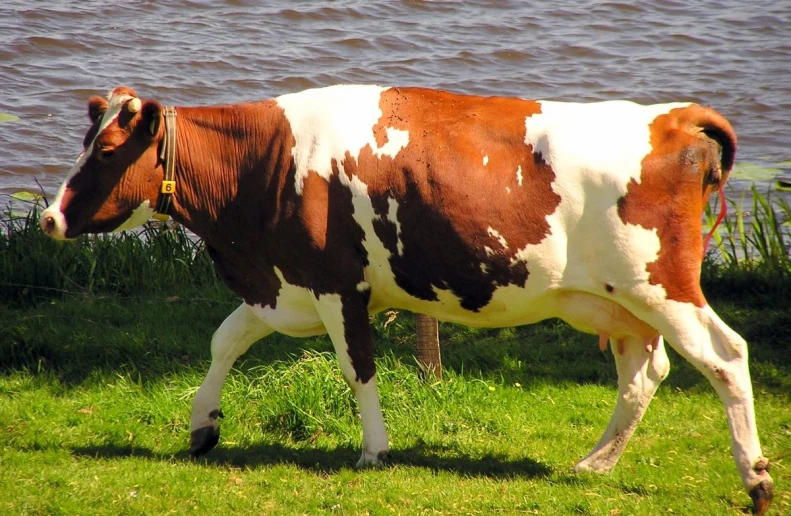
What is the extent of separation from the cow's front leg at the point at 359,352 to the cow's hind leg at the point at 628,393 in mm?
1192

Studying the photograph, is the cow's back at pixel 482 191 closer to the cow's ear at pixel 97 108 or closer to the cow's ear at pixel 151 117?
the cow's ear at pixel 151 117

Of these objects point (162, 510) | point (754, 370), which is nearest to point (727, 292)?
point (754, 370)

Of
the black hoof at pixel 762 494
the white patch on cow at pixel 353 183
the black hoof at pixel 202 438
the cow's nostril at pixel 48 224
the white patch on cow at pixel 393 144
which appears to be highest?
the white patch on cow at pixel 393 144

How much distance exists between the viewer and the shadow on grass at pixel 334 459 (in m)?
6.35

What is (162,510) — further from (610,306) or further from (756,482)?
(756,482)

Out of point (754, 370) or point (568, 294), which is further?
point (754, 370)

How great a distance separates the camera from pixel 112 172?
238 inches

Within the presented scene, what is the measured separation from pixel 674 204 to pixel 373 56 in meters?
11.9

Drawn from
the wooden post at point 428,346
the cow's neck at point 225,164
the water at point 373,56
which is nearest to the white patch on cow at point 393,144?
the cow's neck at point 225,164

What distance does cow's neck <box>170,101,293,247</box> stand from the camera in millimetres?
6191

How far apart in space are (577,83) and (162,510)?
12.1m

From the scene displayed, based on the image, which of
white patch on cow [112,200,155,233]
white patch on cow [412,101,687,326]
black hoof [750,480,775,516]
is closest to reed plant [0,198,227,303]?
white patch on cow [112,200,155,233]

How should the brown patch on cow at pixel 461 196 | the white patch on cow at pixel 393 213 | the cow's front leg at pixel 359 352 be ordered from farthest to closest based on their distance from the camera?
the cow's front leg at pixel 359 352 < the white patch on cow at pixel 393 213 < the brown patch on cow at pixel 461 196

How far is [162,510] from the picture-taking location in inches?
223
